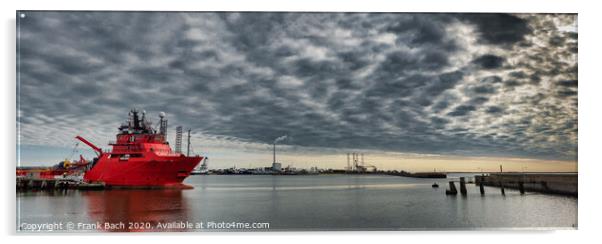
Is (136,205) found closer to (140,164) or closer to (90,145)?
(140,164)

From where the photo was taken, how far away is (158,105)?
781 centimetres

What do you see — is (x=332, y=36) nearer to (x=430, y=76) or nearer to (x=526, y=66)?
(x=430, y=76)

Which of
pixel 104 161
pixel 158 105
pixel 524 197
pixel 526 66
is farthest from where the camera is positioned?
pixel 524 197

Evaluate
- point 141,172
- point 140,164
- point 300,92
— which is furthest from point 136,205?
point 300,92

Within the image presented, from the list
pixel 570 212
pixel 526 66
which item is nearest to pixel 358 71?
pixel 526 66

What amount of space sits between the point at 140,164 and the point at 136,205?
2100mm

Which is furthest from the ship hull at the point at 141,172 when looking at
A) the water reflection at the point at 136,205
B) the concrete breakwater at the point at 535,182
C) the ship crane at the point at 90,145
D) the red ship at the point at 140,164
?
the concrete breakwater at the point at 535,182

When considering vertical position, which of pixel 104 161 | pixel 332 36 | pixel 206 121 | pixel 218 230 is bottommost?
pixel 218 230

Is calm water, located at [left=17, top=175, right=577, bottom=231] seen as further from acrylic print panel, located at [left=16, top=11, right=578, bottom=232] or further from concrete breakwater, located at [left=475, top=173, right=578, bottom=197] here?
concrete breakwater, located at [left=475, top=173, right=578, bottom=197]

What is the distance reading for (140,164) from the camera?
41.7ft

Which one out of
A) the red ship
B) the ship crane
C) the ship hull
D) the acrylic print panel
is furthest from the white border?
the ship hull

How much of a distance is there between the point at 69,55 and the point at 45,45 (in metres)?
0.37

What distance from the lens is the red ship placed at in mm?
9930

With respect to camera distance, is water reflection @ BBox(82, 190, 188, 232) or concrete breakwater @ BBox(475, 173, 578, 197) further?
concrete breakwater @ BBox(475, 173, 578, 197)
